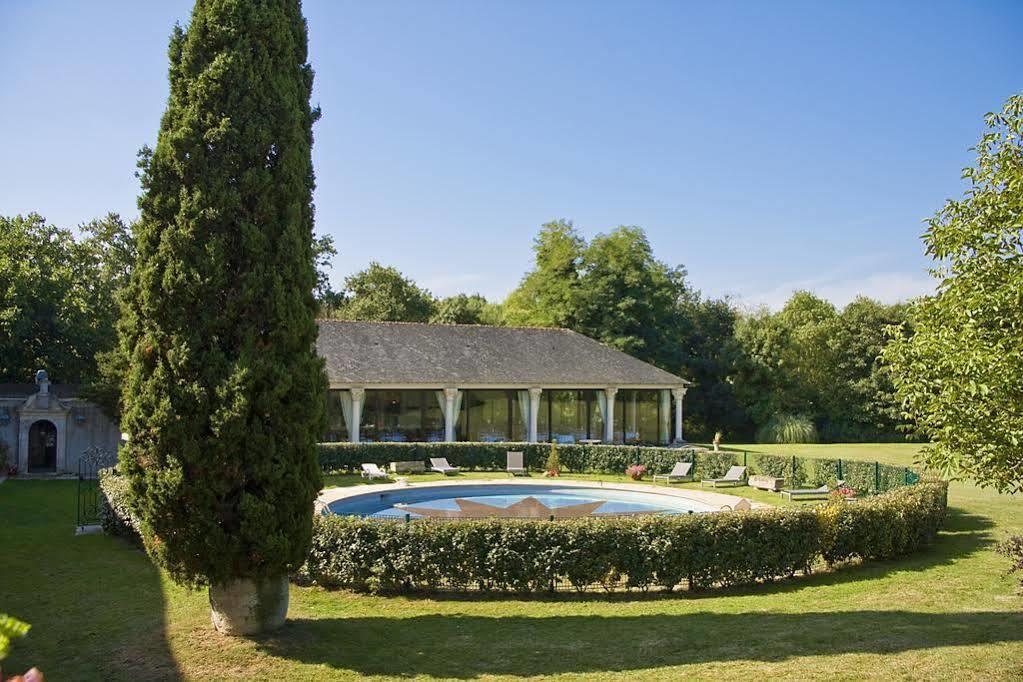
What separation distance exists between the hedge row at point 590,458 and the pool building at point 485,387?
2692 millimetres

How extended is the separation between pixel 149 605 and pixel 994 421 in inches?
441

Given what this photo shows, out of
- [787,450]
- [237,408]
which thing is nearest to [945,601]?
[237,408]

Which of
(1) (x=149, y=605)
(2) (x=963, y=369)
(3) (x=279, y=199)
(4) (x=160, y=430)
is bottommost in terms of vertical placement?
(1) (x=149, y=605)

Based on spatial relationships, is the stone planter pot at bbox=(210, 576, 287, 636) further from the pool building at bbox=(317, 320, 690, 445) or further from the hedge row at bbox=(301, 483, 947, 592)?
the pool building at bbox=(317, 320, 690, 445)

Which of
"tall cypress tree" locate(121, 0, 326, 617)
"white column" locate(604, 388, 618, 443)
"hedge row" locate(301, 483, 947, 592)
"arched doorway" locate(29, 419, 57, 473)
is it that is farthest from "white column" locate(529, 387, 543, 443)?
"tall cypress tree" locate(121, 0, 326, 617)

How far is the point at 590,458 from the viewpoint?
1237 inches

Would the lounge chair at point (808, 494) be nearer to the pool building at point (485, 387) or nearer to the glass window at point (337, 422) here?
the pool building at point (485, 387)

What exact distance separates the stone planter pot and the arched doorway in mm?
23109

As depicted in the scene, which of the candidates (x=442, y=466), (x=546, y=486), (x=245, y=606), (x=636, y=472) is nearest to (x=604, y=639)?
(x=245, y=606)

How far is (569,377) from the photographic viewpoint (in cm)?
3759

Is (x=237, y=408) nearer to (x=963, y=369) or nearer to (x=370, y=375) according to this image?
(x=963, y=369)

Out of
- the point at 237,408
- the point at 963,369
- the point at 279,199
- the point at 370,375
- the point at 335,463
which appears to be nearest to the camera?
the point at 963,369

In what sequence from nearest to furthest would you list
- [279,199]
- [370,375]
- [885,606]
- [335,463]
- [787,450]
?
1. [279,199]
2. [885,606]
3. [335,463]
4. [370,375]
5. [787,450]

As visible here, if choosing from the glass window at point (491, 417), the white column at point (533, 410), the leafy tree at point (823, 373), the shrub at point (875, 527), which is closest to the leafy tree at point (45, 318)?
the glass window at point (491, 417)
